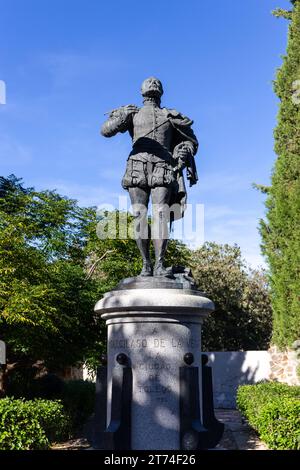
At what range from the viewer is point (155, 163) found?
277 inches

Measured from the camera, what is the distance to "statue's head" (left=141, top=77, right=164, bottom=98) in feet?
23.9

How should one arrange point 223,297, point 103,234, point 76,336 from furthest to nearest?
point 223,297 < point 103,234 < point 76,336

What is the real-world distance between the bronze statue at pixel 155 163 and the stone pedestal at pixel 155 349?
676mm

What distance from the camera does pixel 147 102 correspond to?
24.0 feet

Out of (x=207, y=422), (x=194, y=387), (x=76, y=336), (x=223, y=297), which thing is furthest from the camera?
(x=223, y=297)

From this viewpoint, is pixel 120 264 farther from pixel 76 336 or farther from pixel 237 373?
pixel 237 373

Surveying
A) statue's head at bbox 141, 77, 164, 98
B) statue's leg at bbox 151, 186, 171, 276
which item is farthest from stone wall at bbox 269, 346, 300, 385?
statue's head at bbox 141, 77, 164, 98

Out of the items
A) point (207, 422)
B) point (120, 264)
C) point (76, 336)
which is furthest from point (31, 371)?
point (207, 422)

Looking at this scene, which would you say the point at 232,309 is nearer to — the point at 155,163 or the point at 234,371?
the point at 234,371

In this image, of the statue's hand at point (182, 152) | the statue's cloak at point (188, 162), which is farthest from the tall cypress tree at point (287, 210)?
the statue's hand at point (182, 152)

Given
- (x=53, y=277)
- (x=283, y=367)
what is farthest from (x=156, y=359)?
(x=283, y=367)

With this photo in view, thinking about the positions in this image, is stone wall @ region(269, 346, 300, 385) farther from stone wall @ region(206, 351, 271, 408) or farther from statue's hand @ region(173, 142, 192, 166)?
statue's hand @ region(173, 142, 192, 166)

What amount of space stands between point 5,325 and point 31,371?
427 centimetres

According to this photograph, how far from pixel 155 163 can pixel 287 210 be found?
10.5m
